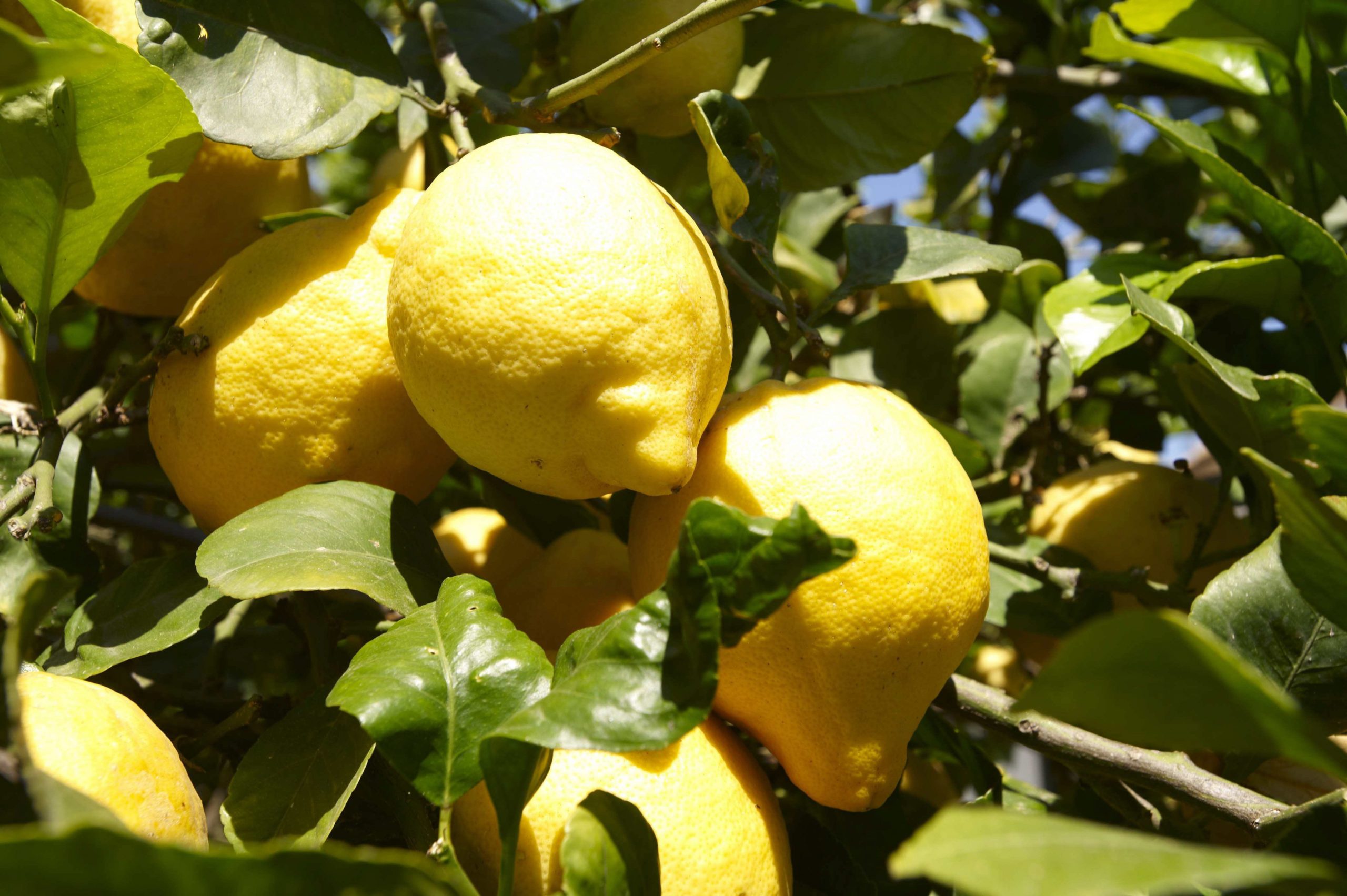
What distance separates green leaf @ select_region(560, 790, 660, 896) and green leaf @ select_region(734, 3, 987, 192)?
2.89ft

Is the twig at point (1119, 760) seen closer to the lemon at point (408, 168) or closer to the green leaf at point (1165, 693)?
the green leaf at point (1165, 693)

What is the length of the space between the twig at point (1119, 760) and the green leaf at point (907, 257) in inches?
16.2

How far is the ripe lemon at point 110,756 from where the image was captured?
24.3 inches

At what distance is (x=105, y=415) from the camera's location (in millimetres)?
993

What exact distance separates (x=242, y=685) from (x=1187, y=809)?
152 cm

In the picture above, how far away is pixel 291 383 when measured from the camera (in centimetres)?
85

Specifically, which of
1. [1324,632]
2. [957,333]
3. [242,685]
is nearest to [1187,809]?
[1324,632]

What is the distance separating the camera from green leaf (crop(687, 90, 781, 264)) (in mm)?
853

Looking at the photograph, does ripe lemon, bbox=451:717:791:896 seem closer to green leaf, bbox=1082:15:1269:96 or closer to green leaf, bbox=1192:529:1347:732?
green leaf, bbox=1192:529:1347:732

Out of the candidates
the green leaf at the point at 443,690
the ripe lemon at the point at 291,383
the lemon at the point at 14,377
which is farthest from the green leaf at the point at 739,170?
the lemon at the point at 14,377

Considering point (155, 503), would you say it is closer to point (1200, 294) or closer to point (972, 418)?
point (972, 418)

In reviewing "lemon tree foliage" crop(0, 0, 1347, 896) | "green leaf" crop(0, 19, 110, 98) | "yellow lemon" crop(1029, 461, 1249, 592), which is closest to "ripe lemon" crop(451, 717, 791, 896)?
"lemon tree foliage" crop(0, 0, 1347, 896)

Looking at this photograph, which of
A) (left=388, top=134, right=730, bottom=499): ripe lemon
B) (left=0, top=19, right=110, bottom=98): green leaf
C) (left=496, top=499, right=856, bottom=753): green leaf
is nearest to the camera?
(left=0, top=19, right=110, bottom=98): green leaf

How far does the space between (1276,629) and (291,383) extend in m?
0.91
